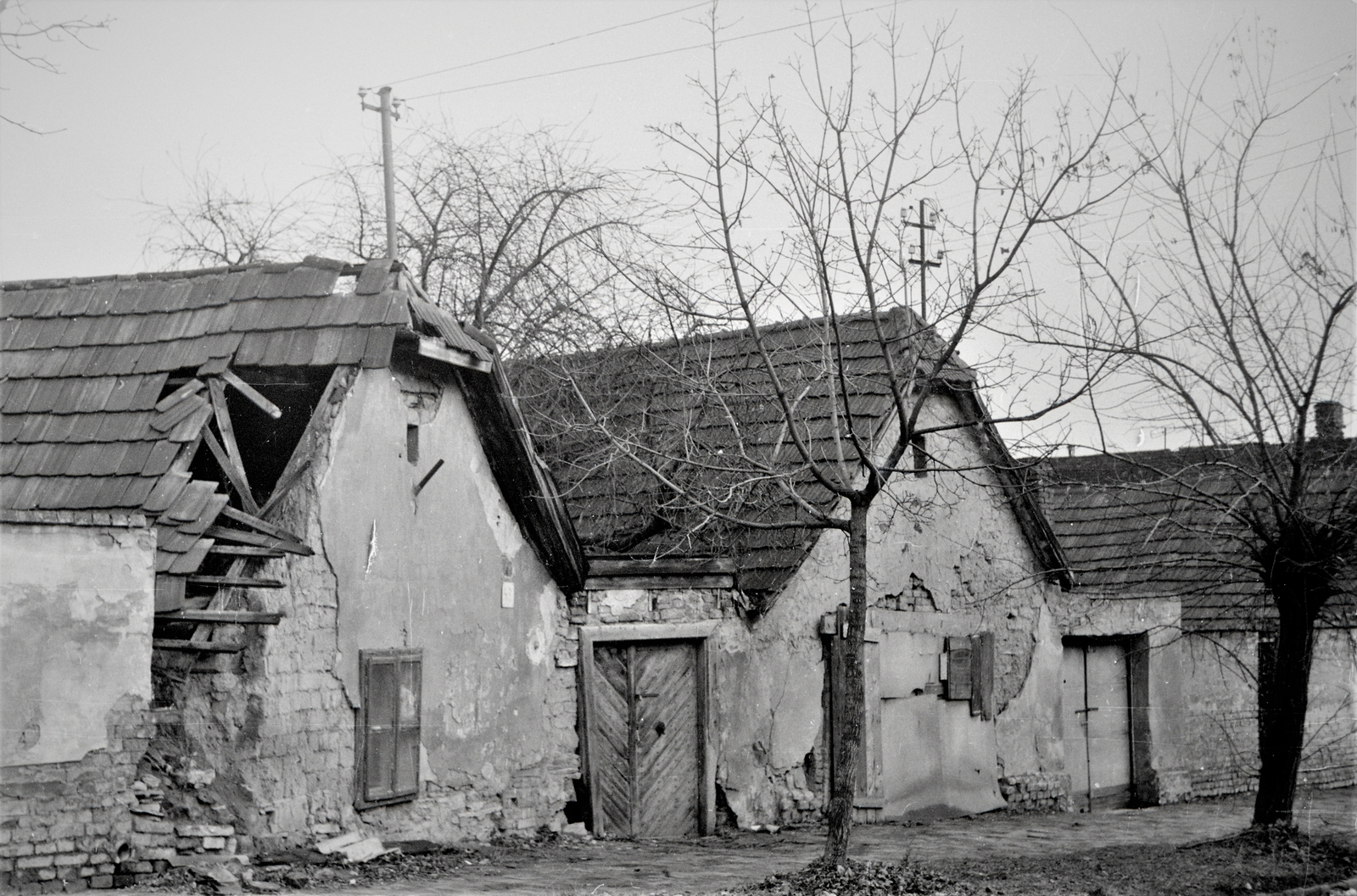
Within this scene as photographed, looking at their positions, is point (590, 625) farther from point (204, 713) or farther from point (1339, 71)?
point (1339, 71)

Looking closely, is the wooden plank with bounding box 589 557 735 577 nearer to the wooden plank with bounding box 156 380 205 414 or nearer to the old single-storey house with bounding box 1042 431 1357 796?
the wooden plank with bounding box 156 380 205 414

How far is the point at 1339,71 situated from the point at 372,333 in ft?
25.6

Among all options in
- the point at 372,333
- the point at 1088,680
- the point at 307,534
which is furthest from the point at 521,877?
the point at 1088,680

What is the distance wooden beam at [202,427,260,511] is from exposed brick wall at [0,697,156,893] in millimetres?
1709

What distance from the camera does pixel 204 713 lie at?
373 inches

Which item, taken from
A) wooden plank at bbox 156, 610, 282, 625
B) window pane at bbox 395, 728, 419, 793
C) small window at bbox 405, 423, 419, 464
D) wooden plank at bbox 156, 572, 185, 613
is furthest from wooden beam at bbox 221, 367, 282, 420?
window pane at bbox 395, 728, 419, 793

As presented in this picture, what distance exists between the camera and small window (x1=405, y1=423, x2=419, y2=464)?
11.7m

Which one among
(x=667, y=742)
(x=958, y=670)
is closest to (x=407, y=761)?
(x=667, y=742)

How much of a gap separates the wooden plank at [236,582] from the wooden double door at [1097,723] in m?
11.5

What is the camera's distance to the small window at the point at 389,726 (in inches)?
429

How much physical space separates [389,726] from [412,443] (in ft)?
7.81

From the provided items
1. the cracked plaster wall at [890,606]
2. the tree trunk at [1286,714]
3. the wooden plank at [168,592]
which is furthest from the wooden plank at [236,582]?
the tree trunk at [1286,714]

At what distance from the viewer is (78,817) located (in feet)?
27.7

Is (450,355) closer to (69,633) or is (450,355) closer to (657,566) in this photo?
(657,566)
